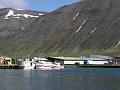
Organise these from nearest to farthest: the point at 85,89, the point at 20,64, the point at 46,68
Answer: the point at 85,89 < the point at 46,68 < the point at 20,64

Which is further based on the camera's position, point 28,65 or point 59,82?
point 28,65

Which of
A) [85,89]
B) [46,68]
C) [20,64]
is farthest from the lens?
[20,64]

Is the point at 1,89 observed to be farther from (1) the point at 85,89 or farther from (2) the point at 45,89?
(1) the point at 85,89

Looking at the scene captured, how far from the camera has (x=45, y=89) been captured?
7025 cm

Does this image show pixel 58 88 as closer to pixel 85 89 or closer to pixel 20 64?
pixel 85 89

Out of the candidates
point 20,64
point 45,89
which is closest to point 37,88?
point 45,89

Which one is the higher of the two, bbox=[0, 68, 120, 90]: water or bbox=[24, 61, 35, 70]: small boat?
bbox=[24, 61, 35, 70]: small boat

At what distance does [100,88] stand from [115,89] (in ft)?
8.65

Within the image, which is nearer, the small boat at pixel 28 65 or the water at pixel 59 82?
the water at pixel 59 82

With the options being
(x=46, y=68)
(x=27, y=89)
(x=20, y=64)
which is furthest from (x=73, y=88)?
(x=20, y=64)

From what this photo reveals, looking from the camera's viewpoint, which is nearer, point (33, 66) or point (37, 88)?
point (37, 88)

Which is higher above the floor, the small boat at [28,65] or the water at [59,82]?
the small boat at [28,65]

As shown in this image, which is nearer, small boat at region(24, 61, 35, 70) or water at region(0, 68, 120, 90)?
water at region(0, 68, 120, 90)

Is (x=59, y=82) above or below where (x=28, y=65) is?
below
